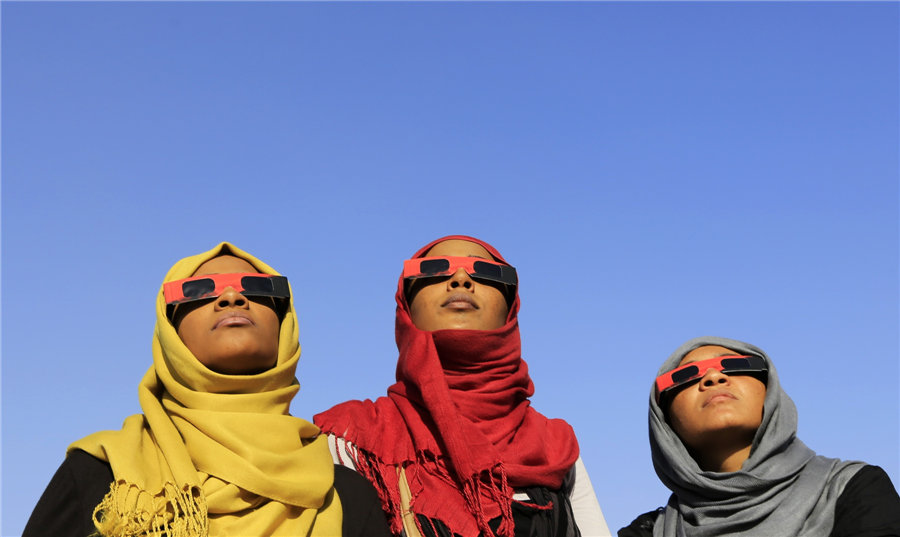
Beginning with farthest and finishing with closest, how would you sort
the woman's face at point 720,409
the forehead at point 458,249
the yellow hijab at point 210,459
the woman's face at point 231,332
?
the forehead at point 458,249
the woman's face at point 720,409
the woman's face at point 231,332
the yellow hijab at point 210,459

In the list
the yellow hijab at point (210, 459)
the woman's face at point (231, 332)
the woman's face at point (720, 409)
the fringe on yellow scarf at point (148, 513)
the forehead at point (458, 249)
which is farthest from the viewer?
the forehead at point (458, 249)

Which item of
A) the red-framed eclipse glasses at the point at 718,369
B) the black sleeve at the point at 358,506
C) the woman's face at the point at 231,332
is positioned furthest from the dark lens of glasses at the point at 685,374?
the woman's face at the point at 231,332

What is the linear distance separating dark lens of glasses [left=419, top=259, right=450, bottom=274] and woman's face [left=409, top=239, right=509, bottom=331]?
7 centimetres

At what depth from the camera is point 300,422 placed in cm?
584

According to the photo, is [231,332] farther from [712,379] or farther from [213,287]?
[712,379]

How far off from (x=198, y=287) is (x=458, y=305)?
1697 mm

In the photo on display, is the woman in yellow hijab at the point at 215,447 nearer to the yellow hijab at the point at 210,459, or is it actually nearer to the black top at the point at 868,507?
the yellow hijab at the point at 210,459

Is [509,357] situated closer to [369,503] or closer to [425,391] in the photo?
[425,391]

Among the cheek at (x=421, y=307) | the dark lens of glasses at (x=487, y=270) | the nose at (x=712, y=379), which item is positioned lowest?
the nose at (x=712, y=379)

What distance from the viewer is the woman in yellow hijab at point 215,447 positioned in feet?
17.2

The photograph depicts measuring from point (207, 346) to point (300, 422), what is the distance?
2.20ft

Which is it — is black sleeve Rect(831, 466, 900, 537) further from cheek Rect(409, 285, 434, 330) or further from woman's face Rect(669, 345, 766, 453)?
cheek Rect(409, 285, 434, 330)

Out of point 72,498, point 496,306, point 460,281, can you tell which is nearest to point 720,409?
point 496,306

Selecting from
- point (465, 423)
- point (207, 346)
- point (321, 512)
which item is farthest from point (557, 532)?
point (207, 346)
